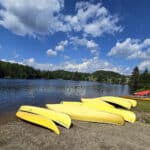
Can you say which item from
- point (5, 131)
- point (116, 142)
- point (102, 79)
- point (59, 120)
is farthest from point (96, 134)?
point (102, 79)

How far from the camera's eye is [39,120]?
9172mm

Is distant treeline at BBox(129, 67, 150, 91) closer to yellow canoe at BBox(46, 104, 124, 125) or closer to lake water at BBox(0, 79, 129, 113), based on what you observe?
lake water at BBox(0, 79, 129, 113)

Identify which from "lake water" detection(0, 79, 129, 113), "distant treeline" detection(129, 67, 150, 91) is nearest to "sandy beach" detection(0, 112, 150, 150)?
"lake water" detection(0, 79, 129, 113)

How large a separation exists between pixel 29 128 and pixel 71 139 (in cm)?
249

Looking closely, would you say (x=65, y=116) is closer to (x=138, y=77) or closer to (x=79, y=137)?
(x=79, y=137)

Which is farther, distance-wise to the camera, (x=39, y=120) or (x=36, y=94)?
(x=36, y=94)

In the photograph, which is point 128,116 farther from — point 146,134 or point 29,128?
point 29,128

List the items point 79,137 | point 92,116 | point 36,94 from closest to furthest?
point 79,137, point 92,116, point 36,94

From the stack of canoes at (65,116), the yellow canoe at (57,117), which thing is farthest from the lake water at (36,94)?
the yellow canoe at (57,117)

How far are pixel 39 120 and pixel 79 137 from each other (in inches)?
98.1

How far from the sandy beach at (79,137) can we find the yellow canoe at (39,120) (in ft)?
0.66

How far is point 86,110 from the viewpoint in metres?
11.2

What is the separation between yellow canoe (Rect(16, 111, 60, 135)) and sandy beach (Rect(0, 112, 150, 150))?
20 centimetres

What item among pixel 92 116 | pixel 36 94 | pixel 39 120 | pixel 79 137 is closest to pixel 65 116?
pixel 39 120
